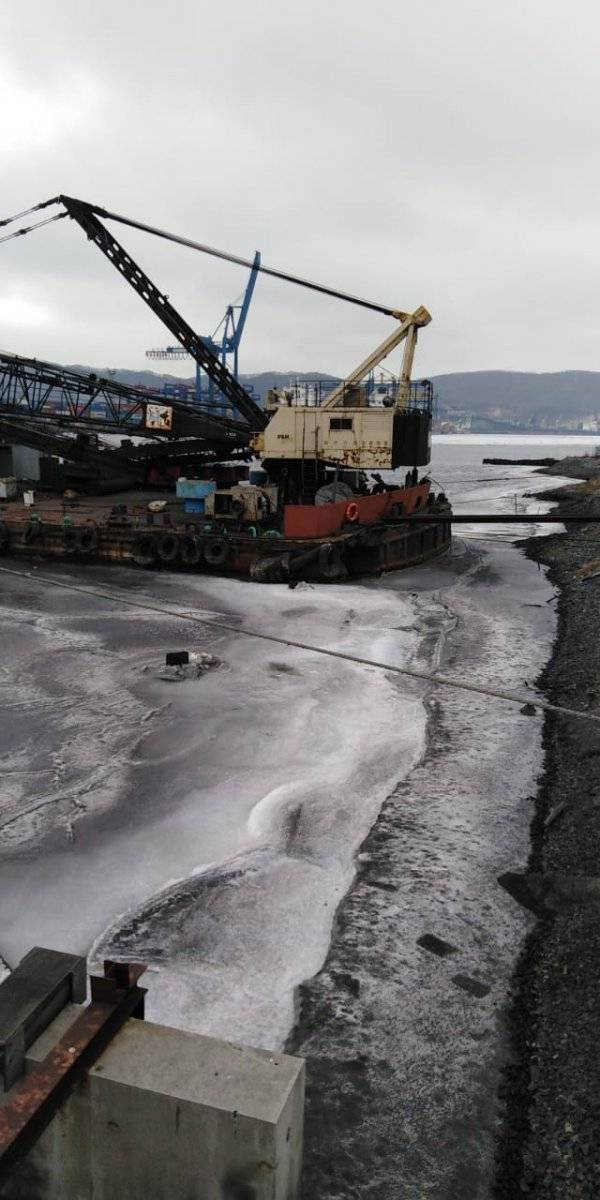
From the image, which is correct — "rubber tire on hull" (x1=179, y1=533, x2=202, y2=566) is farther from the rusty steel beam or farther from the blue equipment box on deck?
the rusty steel beam

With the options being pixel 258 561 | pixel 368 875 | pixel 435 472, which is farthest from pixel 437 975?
pixel 435 472

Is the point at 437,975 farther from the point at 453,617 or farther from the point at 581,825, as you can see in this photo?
the point at 453,617

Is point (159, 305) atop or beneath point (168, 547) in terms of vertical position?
atop

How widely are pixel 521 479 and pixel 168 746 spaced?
48.1m

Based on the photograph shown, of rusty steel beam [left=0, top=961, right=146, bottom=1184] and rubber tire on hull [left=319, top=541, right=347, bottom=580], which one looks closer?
rusty steel beam [left=0, top=961, right=146, bottom=1184]

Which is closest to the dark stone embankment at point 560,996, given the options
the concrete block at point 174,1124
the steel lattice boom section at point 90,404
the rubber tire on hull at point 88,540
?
the concrete block at point 174,1124

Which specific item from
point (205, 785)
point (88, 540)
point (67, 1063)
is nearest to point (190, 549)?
point (88, 540)

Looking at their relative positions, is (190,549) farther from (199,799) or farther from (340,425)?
(199,799)

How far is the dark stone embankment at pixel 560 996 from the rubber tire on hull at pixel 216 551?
10.0 metres

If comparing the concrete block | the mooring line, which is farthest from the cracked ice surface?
the concrete block

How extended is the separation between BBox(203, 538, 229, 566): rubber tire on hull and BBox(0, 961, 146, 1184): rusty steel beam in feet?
49.5

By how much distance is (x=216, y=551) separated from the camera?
17.9 m

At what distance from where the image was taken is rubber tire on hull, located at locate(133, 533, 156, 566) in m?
18.6

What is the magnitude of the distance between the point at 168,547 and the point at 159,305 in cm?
989
